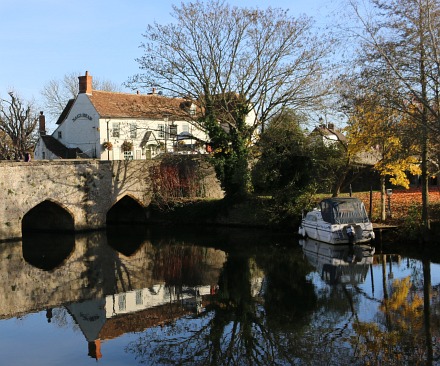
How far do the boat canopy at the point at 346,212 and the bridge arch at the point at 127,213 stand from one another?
15124 millimetres

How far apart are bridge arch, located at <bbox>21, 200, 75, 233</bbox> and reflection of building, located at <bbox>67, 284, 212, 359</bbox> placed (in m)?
15.4

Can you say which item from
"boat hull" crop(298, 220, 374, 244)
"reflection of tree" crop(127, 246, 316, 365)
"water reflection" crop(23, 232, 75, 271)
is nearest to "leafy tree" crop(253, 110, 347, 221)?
"boat hull" crop(298, 220, 374, 244)

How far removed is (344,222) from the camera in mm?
21766

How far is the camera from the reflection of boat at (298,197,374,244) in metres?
21.3

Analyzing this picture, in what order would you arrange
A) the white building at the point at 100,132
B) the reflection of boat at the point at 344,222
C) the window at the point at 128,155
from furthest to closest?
the window at the point at 128,155 → the white building at the point at 100,132 → the reflection of boat at the point at 344,222

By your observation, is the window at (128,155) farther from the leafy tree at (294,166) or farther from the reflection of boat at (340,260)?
the reflection of boat at (340,260)

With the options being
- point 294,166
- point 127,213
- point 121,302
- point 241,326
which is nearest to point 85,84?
point 127,213

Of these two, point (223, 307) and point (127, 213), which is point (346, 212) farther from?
point (127, 213)

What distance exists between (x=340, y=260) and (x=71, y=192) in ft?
54.7

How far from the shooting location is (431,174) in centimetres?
2142

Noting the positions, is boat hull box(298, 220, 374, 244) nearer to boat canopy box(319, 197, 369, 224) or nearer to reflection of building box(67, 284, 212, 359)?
boat canopy box(319, 197, 369, 224)

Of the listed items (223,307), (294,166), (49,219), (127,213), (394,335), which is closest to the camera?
(394,335)

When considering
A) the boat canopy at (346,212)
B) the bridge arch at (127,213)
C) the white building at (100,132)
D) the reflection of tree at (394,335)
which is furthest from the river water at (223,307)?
the white building at (100,132)

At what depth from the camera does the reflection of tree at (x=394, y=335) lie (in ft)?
32.4
